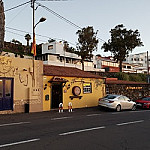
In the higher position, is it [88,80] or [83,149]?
[88,80]

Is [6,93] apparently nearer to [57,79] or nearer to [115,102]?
[57,79]

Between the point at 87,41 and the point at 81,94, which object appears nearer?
the point at 81,94

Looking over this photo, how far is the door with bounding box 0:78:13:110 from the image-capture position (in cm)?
1417

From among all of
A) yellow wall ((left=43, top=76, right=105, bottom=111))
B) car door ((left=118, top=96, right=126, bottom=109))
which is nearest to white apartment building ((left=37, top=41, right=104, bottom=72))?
yellow wall ((left=43, top=76, right=105, bottom=111))

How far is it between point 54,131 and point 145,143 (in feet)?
12.6

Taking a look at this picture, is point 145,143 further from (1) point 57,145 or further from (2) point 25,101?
(2) point 25,101

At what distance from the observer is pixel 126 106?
18.2 m

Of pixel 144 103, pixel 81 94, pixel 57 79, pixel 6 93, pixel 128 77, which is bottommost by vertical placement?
pixel 144 103

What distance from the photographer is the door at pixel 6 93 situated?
1417 centimetres

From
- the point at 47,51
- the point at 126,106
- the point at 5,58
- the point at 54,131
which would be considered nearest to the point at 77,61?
the point at 47,51

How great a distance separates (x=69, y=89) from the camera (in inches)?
743

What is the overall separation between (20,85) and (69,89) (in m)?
5.34

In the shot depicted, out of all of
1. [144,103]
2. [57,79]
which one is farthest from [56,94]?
[144,103]

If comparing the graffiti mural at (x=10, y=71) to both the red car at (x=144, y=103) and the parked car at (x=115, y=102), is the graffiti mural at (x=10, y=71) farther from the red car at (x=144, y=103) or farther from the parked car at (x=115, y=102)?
the red car at (x=144, y=103)
